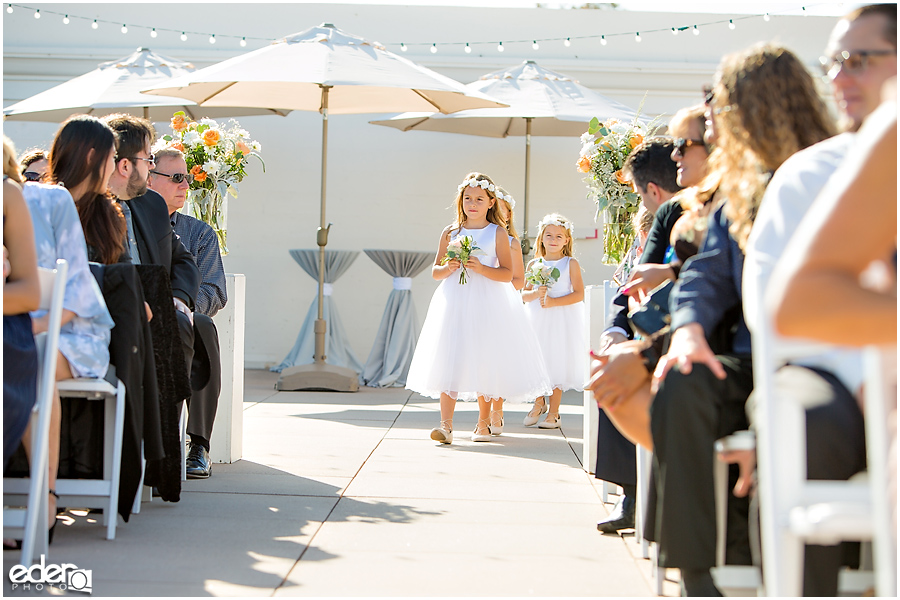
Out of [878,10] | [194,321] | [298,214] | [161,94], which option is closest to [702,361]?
→ [878,10]

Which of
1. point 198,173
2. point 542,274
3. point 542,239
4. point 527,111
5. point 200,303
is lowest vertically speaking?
point 200,303

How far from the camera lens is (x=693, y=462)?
86.9 inches

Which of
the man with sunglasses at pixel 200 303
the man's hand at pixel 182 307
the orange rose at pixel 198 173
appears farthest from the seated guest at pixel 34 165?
the orange rose at pixel 198 173

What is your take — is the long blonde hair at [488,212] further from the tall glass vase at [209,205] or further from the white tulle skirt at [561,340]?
the tall glass vase at [209,205]

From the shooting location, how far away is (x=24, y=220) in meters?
2.79

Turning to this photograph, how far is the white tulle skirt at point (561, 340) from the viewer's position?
7.26 m

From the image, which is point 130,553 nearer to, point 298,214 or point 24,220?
point 24,220

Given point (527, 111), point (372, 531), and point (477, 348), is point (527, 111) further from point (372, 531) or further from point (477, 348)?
point (372, 531)

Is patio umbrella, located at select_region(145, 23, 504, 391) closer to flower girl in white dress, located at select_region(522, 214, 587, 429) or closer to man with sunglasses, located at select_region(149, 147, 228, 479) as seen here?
flower girl in white dress, located at select_region(522, 214, 587, 429)

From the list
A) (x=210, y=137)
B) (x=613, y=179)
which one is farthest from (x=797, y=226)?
(x=210, y=137)

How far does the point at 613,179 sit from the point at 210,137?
2.76 meters

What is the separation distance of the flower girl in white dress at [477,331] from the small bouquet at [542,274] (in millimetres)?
812

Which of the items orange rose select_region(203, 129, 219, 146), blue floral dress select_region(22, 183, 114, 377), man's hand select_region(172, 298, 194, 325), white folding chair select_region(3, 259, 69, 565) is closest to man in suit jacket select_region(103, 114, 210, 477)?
man's hand select_region(172, 298, 194, 325)

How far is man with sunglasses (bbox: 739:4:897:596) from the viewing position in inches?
74.4
